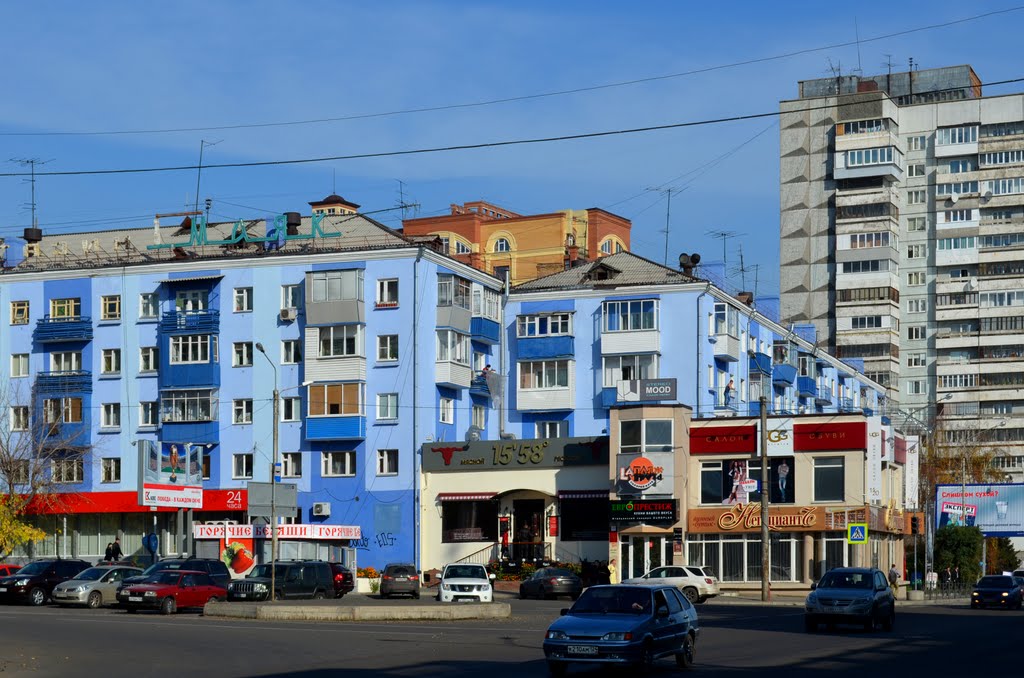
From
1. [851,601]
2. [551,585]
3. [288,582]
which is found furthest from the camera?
[551,585]

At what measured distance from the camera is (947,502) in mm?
82312

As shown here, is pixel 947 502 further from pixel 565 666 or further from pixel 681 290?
pixel 565 666

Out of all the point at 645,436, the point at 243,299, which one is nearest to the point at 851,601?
the point at 645,436

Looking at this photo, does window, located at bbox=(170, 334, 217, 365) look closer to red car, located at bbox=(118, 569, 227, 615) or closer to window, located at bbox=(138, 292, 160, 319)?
window, located at bbox=(138, 292, 160, 319)

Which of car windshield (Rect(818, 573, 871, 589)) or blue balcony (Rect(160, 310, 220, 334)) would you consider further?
blue balcony (Rect(160, 310, 220, 334))

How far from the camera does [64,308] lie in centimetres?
7550

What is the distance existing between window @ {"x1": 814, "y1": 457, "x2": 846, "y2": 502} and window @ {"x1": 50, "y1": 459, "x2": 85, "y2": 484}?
37524 mm

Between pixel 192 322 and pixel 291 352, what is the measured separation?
18.6 feet

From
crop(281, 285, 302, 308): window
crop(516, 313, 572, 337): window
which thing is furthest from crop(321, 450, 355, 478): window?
crop(516, 313, 572, 337): window

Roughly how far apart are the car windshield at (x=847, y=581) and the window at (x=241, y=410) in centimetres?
4173

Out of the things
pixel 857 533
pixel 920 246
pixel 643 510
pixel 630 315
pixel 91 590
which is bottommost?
pixel 91 590

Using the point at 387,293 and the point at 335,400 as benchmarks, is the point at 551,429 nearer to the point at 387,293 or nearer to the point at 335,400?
the point at 387,293

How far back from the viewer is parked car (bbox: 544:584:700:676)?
21.7m

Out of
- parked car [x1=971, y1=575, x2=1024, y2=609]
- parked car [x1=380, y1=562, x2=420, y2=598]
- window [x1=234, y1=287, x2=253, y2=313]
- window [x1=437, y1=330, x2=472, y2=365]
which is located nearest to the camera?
parked car [x1=971, y1=575, x2=1024, y2=609]
